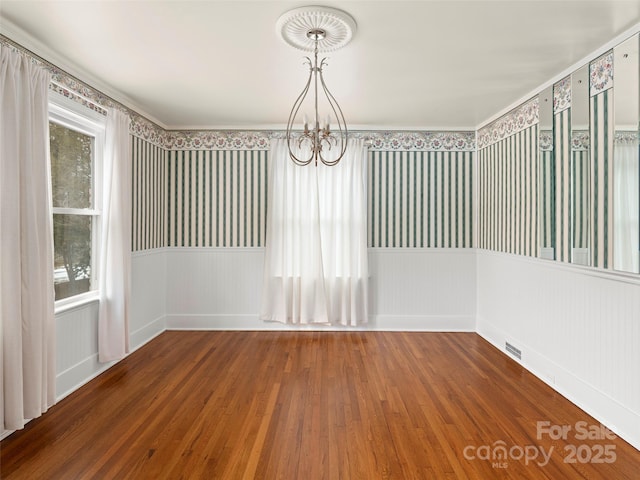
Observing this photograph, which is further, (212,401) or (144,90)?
(144,90)

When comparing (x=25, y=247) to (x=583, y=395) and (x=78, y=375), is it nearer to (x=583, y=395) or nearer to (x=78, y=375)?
(x=78, y=375)

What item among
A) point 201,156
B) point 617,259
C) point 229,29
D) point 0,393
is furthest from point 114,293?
point 617,259

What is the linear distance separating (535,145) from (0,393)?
4.60m

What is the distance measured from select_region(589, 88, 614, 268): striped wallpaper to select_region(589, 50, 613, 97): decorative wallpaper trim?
5 centimetres

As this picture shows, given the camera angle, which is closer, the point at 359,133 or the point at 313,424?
the point at 313,424

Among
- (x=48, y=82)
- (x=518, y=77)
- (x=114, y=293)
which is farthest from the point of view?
(x=114, y=293)

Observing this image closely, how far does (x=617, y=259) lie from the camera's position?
8.70ft

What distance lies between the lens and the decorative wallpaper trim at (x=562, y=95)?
3228 millimetres

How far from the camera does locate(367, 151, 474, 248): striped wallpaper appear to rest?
5.21 meters

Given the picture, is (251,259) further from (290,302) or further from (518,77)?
(518,77)

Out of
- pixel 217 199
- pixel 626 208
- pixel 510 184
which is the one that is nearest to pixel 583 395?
pixel 626 208

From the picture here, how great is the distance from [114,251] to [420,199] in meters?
3.68

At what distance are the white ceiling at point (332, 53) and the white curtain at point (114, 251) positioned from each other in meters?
0.54

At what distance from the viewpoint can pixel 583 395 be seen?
3.00m
